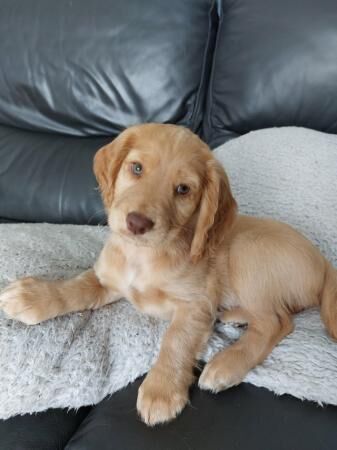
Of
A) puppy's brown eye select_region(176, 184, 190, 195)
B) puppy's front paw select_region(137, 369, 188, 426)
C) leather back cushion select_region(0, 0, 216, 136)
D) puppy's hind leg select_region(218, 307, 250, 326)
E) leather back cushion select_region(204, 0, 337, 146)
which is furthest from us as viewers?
leather back cushion select_region(0, 0, 216, 136)

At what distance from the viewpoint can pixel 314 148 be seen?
1857 millimetres

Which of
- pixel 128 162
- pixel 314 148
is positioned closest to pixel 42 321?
pixel 128 162

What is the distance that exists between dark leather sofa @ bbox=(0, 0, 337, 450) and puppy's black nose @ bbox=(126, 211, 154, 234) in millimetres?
1061

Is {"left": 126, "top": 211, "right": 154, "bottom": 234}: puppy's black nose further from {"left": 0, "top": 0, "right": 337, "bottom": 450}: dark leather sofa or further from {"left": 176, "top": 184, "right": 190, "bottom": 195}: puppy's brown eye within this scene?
{"left": 0, "top": 0, "right": 337, "bottom": 450}: dark leather sofa

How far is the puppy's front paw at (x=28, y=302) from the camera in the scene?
1277 mm

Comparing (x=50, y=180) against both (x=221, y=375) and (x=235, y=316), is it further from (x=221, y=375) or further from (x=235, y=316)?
(x=221, y=375)

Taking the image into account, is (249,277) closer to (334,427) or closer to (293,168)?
(334,427)

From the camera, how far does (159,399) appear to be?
1114mm

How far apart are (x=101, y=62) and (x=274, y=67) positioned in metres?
0.83

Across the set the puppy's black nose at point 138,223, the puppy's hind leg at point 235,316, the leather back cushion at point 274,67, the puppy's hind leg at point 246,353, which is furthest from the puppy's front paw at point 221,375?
the leather back cushion at point 274,67

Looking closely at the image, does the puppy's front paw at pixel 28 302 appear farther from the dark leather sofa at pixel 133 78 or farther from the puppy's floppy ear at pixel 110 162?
the dark leather sofa at pixel 133 78

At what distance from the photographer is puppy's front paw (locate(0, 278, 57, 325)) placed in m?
1.28

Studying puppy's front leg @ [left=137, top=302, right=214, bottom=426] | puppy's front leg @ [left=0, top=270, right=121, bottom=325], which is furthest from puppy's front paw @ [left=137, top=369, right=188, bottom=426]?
puppy's front leg @ [left=0, top=270, right=121, bottom=325]

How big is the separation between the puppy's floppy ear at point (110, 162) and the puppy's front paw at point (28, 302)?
32cm
